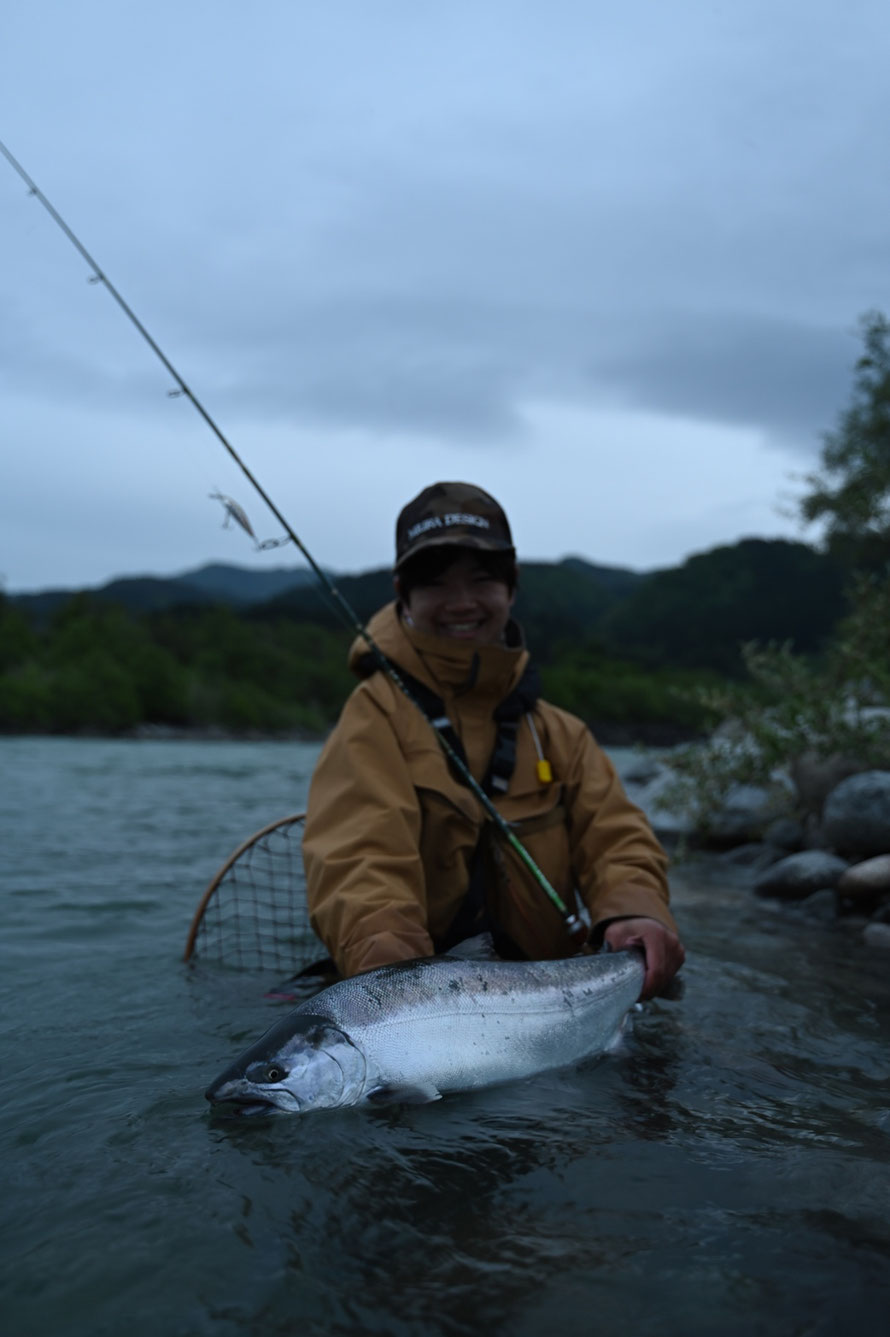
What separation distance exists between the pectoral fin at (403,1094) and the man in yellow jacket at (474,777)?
3.39 ft

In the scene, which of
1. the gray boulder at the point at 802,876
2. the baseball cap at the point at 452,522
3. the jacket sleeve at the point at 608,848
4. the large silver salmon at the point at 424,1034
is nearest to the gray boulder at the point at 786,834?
the gray boulder at the point at 802,876

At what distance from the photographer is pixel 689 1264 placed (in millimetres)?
2557

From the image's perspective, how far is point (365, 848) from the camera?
161 inches

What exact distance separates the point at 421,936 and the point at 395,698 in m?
1.23

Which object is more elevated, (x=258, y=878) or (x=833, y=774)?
(x=833, y=774)

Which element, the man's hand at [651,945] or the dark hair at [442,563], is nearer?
the man's hand at [651,945]

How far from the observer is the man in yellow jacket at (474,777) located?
13.9ft

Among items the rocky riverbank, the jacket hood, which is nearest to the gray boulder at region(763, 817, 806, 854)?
the rocky riverbank

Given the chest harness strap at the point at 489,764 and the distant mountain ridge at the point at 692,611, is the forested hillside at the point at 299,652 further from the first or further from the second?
the chest harness strap at the point at 489,764

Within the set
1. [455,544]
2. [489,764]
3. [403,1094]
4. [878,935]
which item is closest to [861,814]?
[878,935]

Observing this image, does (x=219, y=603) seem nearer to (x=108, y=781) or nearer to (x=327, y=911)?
(x=108, y=781)

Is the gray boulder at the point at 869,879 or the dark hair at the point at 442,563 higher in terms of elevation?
the dark hair at the point at 442,563

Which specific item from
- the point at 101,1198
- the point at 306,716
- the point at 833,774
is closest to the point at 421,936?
the point at 101,1198

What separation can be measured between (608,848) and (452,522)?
5.50 ft
